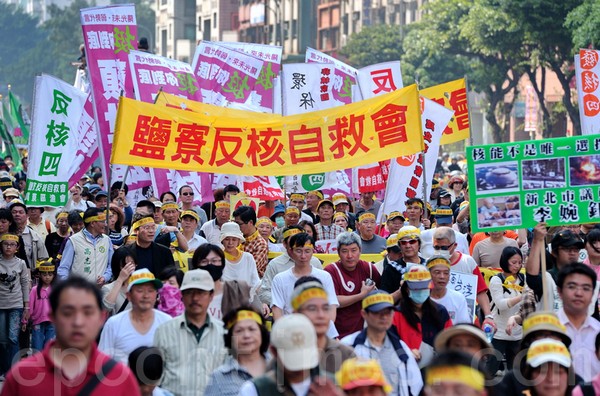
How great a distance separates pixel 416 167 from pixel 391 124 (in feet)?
5.48

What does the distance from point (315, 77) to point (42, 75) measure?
3.76 meters

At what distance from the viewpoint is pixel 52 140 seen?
1546cm

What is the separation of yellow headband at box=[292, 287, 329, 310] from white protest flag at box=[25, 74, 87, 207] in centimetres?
819

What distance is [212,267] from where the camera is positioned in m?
9.36

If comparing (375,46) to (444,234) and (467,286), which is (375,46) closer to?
(444,234)

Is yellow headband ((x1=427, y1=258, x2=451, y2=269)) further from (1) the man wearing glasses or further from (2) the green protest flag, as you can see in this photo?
(2) the green protest flag

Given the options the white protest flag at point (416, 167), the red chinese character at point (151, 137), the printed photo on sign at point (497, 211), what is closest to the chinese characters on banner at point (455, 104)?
the white protest flag at point (416, 167)

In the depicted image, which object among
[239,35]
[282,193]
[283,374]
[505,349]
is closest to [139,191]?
[282,193]

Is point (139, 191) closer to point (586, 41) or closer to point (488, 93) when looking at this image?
point (586, 41)

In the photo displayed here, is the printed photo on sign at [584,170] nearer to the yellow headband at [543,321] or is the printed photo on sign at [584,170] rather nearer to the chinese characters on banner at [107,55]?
the yellow headband at [543,321]

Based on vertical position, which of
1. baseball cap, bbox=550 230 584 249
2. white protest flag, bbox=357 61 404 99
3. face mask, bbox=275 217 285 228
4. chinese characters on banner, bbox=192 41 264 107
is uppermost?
chinese characters on banner, bbox=192 41 264 107

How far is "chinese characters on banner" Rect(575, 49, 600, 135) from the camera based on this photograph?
14.7 meters

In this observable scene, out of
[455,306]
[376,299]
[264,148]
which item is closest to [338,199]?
[264,148]

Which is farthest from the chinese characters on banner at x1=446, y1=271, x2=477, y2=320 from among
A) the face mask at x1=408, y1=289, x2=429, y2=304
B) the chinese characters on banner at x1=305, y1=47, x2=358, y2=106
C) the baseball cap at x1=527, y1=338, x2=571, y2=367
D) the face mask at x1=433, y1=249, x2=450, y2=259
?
the chinese characters on banner at x1=305, y1=47, x2=358, y2=106
